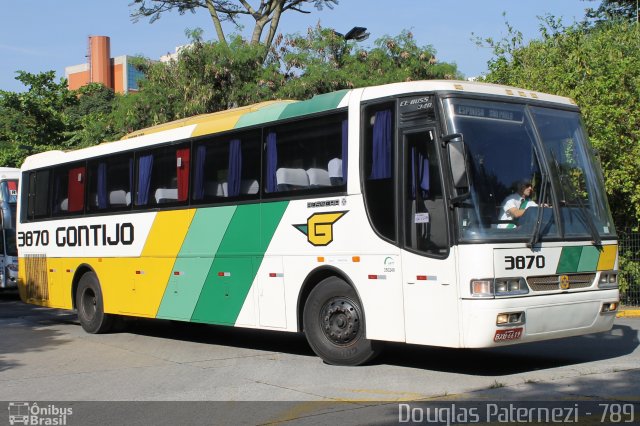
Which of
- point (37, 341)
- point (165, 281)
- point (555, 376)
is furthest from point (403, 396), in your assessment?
point (37, 341)

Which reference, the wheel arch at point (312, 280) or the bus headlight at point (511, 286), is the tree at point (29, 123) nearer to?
the wheel arch at point (312, 280)

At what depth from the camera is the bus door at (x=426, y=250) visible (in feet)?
29.6

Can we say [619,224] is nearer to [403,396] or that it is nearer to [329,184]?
[329,184]

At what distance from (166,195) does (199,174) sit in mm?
1023

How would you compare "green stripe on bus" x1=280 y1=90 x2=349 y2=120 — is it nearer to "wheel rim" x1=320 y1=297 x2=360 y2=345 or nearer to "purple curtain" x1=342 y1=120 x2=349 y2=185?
"purple curtain" x1=342 y1=120 x2=349 y2=185

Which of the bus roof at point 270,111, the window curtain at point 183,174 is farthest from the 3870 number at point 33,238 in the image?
the window curtain at point 183,174

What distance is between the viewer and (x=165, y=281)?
44.5ft

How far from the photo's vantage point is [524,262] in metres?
9.09

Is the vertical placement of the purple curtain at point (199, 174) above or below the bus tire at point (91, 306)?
above

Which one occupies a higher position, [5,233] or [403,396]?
[5,233]

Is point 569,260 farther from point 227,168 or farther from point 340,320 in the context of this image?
point 227,168

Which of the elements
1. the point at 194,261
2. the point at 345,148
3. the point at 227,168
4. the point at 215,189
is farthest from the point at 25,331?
the point at 345,148

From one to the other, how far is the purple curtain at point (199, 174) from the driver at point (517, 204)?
5286 mm

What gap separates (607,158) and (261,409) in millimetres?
12149
